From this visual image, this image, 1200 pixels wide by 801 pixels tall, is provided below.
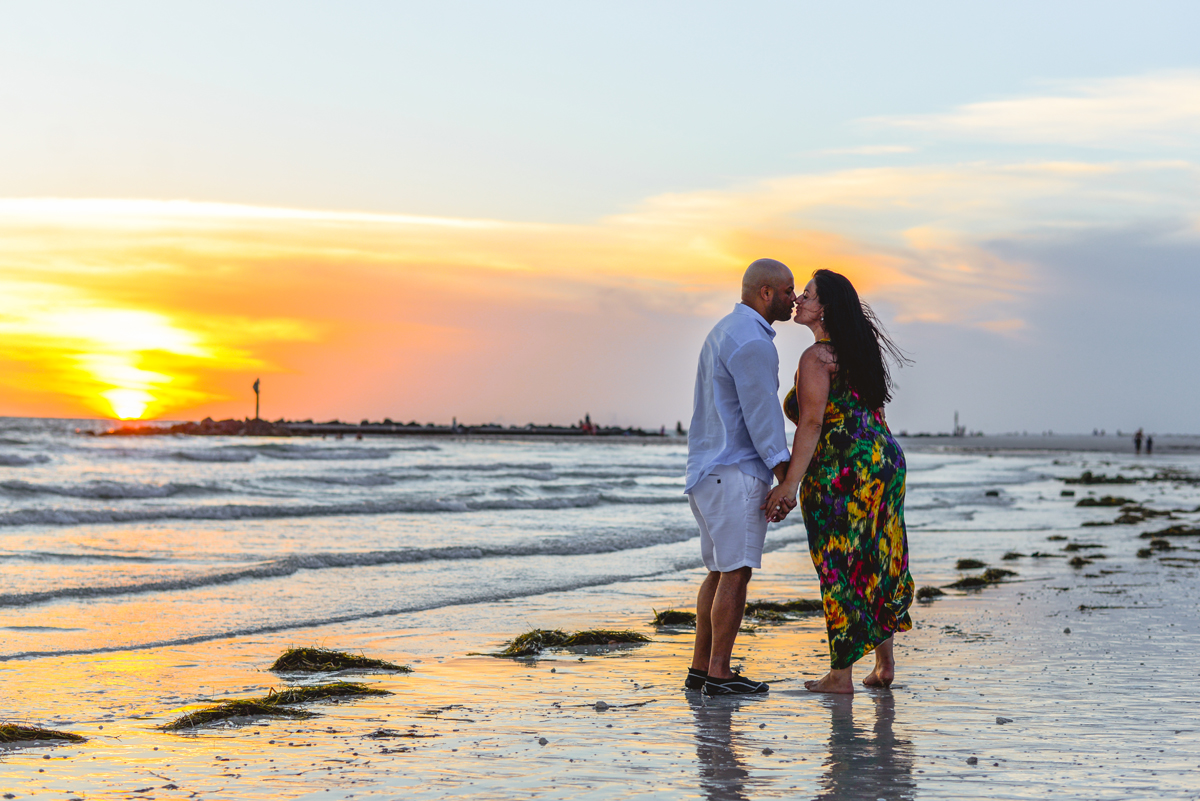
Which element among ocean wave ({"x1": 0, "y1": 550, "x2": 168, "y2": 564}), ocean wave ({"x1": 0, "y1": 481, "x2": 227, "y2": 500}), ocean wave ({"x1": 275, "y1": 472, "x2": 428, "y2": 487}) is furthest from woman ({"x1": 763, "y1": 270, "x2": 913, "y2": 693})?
ocean wave ({"x1": 275, "y1": 472, "x2": 428, "y2": 487})

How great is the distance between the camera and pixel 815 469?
5.18m

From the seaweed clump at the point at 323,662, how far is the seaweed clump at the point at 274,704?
57 cm

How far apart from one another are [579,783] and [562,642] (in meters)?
3.17

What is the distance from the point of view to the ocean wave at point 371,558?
902 cm

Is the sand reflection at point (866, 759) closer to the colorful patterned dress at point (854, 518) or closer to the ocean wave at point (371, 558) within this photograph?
the colorful patterned dress at point (854, 518)

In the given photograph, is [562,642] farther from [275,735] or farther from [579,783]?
[579,783]

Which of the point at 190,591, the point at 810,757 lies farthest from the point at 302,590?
the point at 810,757

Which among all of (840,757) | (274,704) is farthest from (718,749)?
(274,704)

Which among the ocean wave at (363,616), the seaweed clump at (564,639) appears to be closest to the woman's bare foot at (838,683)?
the seaweed clump at (564,639)

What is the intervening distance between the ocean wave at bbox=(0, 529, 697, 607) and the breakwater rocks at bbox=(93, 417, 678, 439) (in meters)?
73.6

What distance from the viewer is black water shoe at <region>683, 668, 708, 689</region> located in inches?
207

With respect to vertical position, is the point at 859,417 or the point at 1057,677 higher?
the point at 859,417

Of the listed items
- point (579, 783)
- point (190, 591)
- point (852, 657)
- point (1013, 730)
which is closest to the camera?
point (579, 783)

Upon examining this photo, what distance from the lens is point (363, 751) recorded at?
4102 mm
